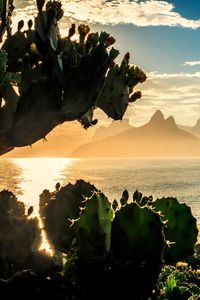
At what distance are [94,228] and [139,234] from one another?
572mm

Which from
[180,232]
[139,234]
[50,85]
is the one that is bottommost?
[180,232]

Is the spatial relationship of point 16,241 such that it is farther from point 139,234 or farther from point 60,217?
point 139,234

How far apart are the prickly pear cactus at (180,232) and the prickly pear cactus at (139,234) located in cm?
126

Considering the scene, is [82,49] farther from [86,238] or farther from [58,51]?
[86,238]

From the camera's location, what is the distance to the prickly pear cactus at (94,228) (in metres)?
5.70

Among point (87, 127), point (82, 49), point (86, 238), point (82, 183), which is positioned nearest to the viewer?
point (86, 238)

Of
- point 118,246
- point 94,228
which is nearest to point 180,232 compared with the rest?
point 118,246

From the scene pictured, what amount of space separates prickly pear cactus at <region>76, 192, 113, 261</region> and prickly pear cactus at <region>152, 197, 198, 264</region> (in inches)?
57.8

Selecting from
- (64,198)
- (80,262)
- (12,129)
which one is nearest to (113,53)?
(12,129)

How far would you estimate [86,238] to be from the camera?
5.77 m

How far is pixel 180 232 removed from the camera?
6.89m

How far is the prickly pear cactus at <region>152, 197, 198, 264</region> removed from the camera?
6859mm

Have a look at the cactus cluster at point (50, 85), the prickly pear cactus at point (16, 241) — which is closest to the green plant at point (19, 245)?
the prickly pear cactus at point (16, 241)

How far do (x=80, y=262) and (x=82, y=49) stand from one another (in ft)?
9.81
